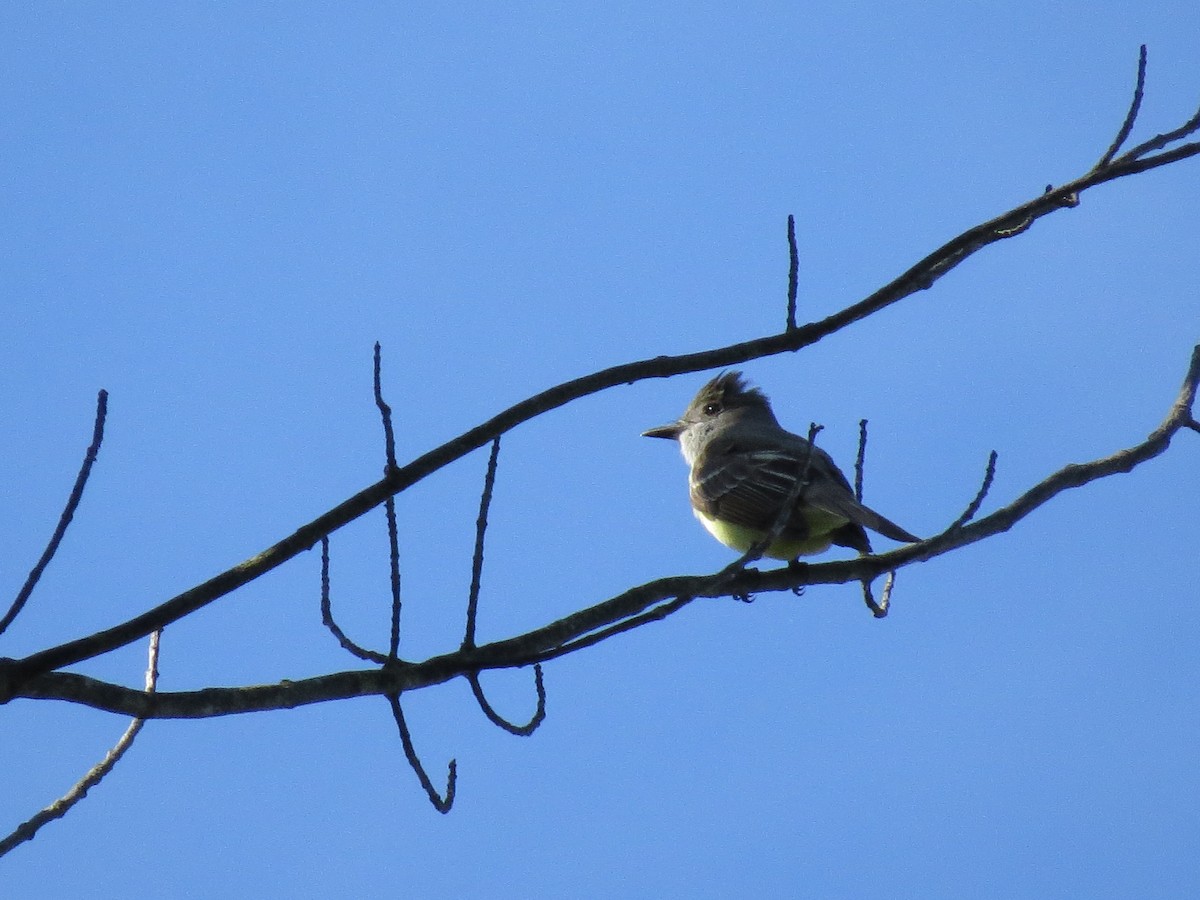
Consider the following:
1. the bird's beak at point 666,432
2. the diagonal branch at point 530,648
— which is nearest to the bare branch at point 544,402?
the diagonal branch at point 530,648

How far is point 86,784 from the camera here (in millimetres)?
3352

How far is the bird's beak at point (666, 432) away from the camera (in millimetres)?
10375

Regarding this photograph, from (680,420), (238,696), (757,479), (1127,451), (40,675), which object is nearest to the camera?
(40,675)

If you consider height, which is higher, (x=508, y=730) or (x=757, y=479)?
(x=757, y=479)

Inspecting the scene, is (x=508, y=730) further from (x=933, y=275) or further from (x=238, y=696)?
(x=933, y=275)

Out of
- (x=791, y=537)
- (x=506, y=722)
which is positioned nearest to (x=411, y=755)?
(x=506, y=722)

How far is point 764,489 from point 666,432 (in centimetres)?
311

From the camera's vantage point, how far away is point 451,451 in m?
3.29

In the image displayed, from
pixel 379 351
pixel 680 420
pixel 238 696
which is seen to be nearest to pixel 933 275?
pixel 379 351

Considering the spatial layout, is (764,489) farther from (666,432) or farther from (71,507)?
(71,507)

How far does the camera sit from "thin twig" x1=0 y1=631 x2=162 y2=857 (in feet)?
9.96

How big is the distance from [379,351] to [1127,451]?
8.78 feet

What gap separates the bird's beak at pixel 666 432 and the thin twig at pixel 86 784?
23.0 feet

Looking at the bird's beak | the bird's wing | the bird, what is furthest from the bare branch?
the bird's beak
